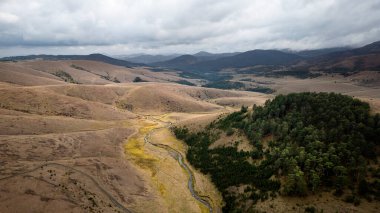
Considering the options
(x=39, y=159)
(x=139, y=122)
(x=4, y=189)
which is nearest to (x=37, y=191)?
(x=4, y=189)

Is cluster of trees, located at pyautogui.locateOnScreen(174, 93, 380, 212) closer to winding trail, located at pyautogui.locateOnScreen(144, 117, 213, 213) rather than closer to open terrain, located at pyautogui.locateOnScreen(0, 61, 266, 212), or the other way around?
winding trail, located at pyautogui.locateOnScreen(144, 117, 213, 213)

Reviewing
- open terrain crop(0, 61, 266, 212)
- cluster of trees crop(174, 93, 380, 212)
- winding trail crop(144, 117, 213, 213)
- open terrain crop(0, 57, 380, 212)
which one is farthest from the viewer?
winding trail crop(144, 117, 213, 213)

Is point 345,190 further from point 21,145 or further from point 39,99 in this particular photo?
point 39,99

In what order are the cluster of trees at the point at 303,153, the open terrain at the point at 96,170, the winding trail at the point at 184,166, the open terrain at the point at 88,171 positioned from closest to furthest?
1. the open terrain at the point at 88,171
2. the open terrain at the point at 96,170
3. the cluster of trees at the point at 303,153
4. the winding trail at the point at 184,166

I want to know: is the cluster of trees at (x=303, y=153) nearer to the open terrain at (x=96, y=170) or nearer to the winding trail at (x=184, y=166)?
the winding trail at (x=184, y=166)

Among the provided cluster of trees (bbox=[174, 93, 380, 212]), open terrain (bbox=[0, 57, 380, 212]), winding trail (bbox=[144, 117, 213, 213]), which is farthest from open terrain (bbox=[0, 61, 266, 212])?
cluster of trees (bbox=[174, 93, 380, 212])

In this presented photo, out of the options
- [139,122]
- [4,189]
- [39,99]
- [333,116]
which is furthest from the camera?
[139,122]

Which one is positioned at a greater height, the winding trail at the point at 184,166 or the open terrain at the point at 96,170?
the open terrain at the point at 96,170

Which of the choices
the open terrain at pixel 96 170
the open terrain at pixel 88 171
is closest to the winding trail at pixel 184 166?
the open terrain at pixel 96 170
